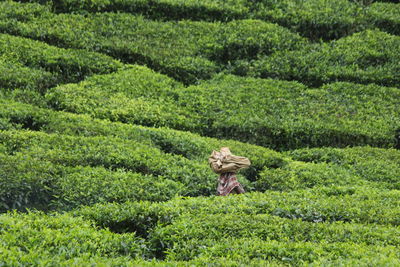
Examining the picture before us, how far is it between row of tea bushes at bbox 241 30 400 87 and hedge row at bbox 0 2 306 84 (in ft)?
2.33

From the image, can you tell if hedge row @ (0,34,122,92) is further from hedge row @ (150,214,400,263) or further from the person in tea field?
hedge row @ (150,214,400,263)

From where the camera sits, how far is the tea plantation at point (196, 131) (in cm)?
778

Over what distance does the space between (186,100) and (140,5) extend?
6309 mm

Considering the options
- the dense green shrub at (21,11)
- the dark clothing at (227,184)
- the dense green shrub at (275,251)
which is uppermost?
the dense green shrub at (275,251)

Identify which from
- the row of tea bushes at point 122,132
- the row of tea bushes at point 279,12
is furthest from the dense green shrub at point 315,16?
the row of tea bushes at point 122,132

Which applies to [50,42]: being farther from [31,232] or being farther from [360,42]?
[31,232]

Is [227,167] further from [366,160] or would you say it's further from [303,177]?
[366,160]

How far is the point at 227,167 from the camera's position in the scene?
10.4 meters

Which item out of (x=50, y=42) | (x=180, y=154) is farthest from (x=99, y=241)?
(x=50, y=42)

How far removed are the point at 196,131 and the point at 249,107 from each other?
200 cm

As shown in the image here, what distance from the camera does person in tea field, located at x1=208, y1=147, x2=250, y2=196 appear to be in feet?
34.3

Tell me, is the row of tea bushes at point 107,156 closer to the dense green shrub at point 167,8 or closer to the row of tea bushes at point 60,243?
the row of tea bushes at point 60,243

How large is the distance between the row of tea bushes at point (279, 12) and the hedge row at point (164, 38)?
2.15ft

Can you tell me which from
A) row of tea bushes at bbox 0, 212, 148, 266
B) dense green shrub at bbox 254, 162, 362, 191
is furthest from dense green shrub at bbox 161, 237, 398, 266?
dense green shrub at bbox 254, 162, 362, 191
